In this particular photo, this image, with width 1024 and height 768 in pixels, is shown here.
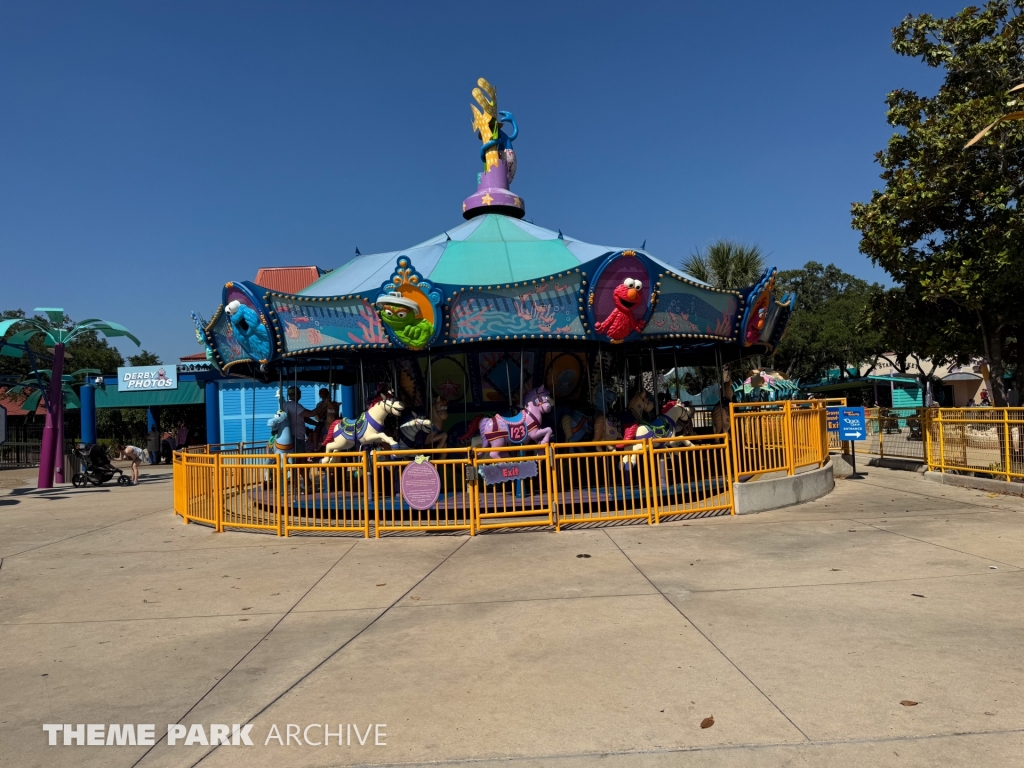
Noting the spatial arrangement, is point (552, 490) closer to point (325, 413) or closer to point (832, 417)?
point (325, 413)

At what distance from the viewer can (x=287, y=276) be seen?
31.8 meters

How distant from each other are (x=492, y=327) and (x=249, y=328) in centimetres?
399

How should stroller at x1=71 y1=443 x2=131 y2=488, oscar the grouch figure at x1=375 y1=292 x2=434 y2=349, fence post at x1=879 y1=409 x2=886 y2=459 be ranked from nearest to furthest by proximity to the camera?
oscar the grouch figure at x1=375 y1=292 x2=434 y2=349 → fence post at x1=879 y1=409 x2=886 y2=459 → stroller at x1=71 y1=443 x2=131 y2=488

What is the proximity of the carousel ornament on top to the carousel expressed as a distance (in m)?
0.03

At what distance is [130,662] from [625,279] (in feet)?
25.7

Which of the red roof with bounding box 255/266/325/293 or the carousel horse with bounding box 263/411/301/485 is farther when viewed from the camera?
the red roof with bounding box 255/266/325/293

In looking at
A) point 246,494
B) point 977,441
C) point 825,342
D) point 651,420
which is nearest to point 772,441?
point 651,420

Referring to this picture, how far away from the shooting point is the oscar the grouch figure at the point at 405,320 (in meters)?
9.92

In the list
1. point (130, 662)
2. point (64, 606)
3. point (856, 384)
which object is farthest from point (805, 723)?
point (856, 384)

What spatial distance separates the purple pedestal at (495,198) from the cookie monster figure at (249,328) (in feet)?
18.6

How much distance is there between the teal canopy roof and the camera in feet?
37.4

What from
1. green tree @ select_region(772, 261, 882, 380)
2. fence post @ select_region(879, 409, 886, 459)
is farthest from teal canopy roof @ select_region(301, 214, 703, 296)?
green tree @ select_region(772, 261, 882, 380)

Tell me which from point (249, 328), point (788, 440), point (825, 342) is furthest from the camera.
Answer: point (825, 342)

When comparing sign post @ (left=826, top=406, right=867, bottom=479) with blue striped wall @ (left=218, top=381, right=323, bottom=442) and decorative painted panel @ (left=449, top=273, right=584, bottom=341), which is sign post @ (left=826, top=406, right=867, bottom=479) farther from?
blue striped wall @ (left=218, top=381, right=323, bottom=442)
